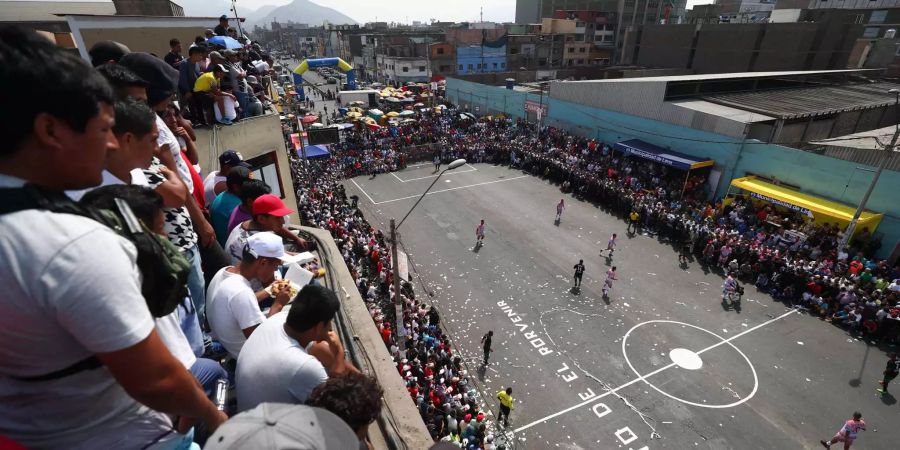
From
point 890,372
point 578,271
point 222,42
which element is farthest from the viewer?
point 578,271

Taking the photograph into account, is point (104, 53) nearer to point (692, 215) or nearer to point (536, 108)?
point (692, 215)

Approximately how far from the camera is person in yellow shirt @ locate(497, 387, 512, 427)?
1051 cm

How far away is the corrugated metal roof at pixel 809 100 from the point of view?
23.6 meters

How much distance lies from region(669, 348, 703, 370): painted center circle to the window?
1308cm

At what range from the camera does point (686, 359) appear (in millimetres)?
12672

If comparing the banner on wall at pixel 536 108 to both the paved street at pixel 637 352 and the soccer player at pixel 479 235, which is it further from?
the soccer player at pixel 479 235

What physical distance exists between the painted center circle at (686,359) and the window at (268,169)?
13.1 metres

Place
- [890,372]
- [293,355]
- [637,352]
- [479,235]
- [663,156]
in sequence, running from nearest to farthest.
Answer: [293,355] < [890,372] < [637,352] < [479,235] < [663,156]

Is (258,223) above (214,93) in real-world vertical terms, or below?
below

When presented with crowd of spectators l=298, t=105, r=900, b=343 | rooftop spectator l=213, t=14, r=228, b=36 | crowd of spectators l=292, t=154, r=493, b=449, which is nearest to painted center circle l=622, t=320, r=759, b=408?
crowd of spectators l=298, t=105, r=900, b=343

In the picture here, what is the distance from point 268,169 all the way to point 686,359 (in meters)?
13.9

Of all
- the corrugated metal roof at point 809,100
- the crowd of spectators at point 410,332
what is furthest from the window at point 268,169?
the corrugated metal roof at point 809,100

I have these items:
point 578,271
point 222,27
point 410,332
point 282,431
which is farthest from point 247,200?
point 222,27

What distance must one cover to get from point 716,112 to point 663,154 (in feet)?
11.3
